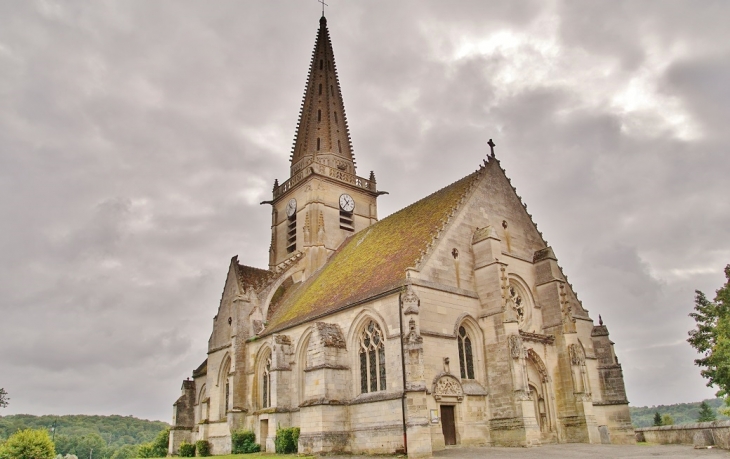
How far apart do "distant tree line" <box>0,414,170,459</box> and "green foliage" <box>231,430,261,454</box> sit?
53.1 m

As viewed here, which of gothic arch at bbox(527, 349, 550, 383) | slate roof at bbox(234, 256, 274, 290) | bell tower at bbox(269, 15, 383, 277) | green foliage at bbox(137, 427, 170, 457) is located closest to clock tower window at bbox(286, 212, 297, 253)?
bell tower at bbox(269, 15, 383, 277)

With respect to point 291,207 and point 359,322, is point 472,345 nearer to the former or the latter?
point 359,322

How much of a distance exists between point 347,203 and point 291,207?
13.2 ft

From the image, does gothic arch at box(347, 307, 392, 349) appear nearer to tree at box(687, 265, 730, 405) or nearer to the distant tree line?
tree at box(687, 265, 730, 405)

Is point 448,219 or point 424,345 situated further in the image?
point 448,219

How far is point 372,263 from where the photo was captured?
87.7 feet

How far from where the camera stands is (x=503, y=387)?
2106 centimetres

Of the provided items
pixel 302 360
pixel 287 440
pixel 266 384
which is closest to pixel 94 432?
pixel 266 384

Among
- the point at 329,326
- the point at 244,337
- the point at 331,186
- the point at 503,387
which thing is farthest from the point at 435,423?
the point at 331,186

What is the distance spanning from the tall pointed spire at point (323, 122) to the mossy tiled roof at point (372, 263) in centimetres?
821

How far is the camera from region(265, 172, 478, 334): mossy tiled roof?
23.6m

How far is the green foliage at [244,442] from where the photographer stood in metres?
26.2

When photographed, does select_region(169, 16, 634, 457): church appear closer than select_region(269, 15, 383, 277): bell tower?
Yes

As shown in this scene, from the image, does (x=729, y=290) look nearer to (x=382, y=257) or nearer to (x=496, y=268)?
(x=496, y=268)
